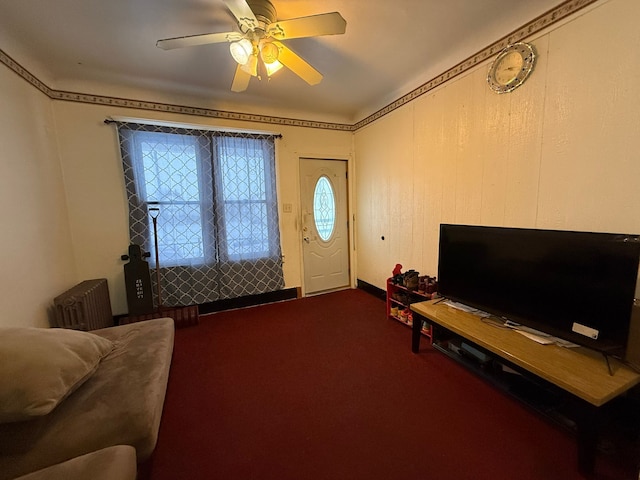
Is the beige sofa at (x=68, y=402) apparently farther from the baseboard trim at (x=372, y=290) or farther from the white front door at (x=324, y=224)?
the baseboard trim at (x=372, y=290)

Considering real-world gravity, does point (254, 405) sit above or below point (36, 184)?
below

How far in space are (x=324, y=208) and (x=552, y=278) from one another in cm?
277

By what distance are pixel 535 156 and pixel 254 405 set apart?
8.50ft

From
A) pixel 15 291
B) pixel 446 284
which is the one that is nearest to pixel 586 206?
pixel 446 284

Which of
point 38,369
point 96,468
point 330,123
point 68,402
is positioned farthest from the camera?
point 330,123

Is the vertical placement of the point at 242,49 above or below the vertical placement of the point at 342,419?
above

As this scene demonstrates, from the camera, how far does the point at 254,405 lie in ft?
5.68

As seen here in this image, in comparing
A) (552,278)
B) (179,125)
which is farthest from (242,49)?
(552,278)

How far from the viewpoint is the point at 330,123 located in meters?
3.75

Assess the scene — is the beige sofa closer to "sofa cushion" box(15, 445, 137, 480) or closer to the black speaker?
"sofa cushion" box(15, 445, 137, 480)

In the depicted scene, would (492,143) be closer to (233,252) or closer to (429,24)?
(429,24)

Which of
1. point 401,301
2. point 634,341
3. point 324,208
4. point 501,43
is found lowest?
point 401,301

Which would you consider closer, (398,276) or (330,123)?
(398,276)

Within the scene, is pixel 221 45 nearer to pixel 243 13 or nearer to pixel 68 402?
pixel 243 13
